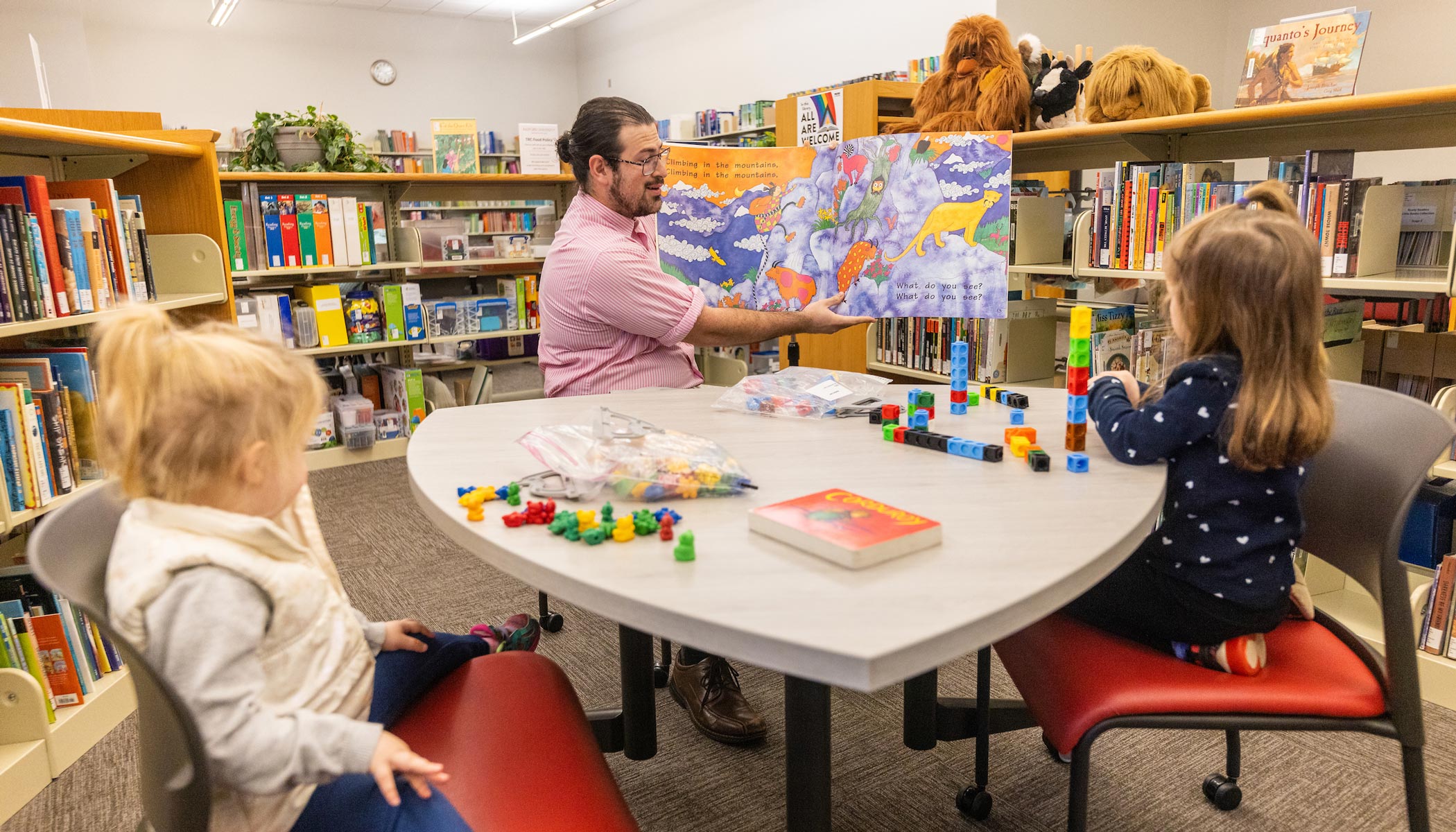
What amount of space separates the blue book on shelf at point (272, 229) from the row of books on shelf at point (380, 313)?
174 mm

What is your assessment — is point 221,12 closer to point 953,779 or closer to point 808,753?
point 953,779

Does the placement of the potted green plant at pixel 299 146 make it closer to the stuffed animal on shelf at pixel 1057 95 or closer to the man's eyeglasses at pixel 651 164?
the man's eyeglasses at pixel 651 164

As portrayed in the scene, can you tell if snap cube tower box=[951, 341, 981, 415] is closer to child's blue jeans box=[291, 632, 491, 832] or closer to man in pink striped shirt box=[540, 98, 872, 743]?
man in pink striped shirt box=[540, 98, 872, 743]

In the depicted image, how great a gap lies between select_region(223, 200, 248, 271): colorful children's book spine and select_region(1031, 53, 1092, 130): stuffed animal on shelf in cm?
342

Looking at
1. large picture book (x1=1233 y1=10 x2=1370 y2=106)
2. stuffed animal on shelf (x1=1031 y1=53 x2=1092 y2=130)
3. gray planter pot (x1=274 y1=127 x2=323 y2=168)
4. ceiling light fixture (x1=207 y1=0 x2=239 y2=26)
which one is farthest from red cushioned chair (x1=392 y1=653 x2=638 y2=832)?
ceiling light fixture (x1=207 y1=0 x2=239 y2=26)

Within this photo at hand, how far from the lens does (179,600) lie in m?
0.81

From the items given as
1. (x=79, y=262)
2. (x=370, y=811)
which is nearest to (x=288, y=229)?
(x=79, y=262)

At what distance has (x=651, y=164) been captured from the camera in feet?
7.50

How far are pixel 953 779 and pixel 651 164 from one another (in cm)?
160

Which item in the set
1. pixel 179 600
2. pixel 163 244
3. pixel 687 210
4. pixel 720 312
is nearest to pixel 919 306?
pixel 720 312

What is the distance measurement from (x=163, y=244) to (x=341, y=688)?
86.8 inches

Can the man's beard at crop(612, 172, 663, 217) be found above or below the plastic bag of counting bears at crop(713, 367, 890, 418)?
above

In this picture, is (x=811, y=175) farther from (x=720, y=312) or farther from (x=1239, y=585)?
(x=1239, y=585)

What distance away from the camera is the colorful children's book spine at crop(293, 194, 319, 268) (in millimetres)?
4207
